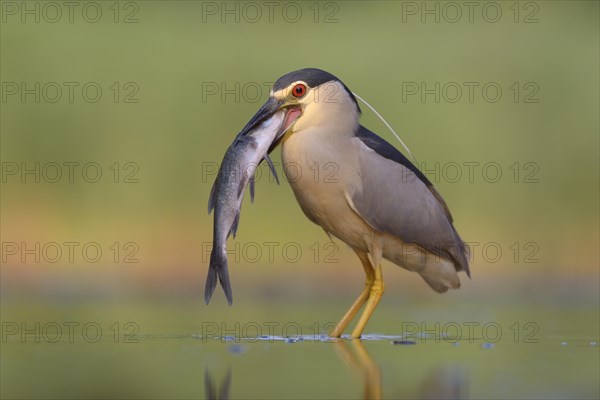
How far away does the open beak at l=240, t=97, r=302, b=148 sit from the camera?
23.3ft

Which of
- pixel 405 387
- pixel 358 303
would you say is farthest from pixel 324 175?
pixel 405 387

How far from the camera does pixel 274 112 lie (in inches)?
286

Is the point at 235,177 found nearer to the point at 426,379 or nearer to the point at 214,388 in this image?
the point at 426,379

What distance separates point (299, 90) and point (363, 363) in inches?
82.4

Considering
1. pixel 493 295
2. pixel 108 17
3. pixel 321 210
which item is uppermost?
pixel 108 17

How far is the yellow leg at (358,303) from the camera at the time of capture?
7.39 metres

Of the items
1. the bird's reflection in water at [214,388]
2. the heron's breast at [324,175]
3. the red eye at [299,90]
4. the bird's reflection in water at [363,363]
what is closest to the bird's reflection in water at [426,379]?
the bird's reflection in water at [363,363]

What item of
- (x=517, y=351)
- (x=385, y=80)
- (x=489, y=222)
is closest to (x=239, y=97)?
(x=385, y=80)

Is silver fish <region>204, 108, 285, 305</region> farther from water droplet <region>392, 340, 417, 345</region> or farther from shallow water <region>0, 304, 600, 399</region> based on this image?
water droplet <region>392, 340, 417, 345</region>

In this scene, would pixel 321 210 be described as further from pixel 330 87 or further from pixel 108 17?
pixel 108 17

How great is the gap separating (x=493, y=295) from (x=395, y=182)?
13.9 ft

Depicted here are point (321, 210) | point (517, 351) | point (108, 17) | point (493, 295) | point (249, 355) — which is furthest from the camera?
point (108, 17)

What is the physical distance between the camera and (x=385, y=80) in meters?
14.9

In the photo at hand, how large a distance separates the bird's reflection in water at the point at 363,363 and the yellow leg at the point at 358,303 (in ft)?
0.99
